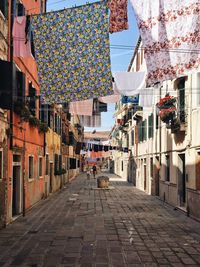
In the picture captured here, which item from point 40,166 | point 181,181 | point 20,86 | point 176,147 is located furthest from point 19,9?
point 181,181

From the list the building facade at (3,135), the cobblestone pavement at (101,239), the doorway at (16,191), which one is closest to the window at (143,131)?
the cobblestone pavement at (101,239)

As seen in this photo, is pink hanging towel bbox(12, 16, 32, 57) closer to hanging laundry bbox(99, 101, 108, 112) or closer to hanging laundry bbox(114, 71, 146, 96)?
hanging laundry bbox(114, 71, 146, 96)

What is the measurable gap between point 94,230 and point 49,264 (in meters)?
3.85

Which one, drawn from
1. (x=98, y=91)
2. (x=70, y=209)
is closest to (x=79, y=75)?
(x=98, y=91)

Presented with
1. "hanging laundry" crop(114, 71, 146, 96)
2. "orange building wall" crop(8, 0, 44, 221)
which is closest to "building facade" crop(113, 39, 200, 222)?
"hanging laundry" crop(114, 71, 146, 96)

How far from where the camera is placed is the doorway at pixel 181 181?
16781 mm

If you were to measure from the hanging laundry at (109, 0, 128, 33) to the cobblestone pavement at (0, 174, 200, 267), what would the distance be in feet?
16.3

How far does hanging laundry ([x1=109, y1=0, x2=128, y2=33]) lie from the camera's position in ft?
29.3

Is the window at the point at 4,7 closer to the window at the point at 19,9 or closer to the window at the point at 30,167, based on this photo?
the window at the point at 19,9

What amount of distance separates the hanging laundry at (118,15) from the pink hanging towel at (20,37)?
230 cm

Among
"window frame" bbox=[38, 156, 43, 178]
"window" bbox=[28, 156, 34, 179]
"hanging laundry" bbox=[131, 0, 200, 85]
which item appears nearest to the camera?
"hanging laundry" bbox=[131, 0, 200, 85]

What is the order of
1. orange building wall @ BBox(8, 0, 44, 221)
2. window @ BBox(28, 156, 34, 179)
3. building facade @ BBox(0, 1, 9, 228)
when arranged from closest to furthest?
building facade @ BBox(0, 1, 9, 228) < orange building wall @ BBox(8, 0, 44, 221) < window @ BBox(28, 156, 34, 179)

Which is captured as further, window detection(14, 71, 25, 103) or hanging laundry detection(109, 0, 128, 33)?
window detection(14, 71, 25, 103)

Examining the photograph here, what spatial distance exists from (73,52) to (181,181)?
8.98m
